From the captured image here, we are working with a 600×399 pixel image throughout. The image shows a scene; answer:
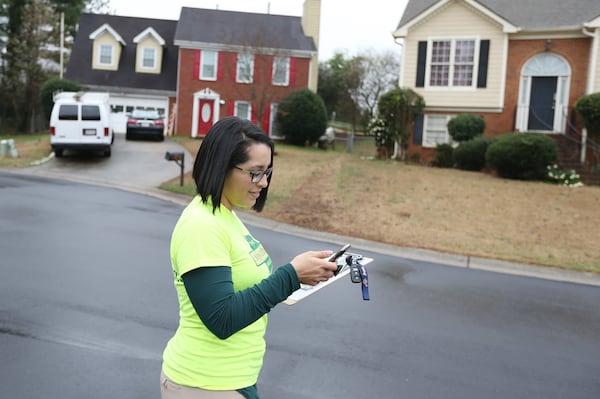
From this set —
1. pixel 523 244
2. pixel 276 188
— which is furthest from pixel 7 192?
pixel 523 244

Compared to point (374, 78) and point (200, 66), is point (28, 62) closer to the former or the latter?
point (200, 66)

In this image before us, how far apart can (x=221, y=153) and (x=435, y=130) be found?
24060mm

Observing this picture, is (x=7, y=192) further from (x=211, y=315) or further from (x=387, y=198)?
(x=211, y=315)

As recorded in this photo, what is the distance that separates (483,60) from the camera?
79.4 feet

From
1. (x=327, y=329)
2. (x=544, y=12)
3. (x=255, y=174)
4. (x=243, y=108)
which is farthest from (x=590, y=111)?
(x=255, y=174)

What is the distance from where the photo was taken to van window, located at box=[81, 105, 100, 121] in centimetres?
2062

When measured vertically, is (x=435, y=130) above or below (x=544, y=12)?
below

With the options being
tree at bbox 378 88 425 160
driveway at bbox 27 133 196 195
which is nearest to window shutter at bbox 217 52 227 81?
driveway at bbox 27 133 196 195

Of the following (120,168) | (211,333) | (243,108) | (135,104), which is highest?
(243,108)

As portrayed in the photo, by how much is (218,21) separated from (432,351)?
33.9 m

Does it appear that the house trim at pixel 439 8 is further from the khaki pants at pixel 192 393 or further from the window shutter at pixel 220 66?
the khaki pants at pixel 192 393

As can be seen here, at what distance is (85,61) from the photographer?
121ft

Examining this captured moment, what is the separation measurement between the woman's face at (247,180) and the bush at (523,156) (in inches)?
698

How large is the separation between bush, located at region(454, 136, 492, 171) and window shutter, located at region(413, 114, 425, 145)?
10.9ft
